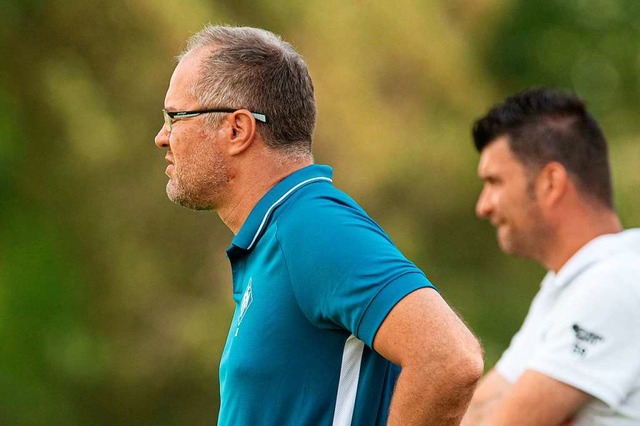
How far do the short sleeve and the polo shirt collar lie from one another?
155 mm

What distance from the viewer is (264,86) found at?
2.60m

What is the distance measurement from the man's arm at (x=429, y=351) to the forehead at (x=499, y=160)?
1.67 m

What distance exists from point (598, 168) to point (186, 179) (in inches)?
62.8

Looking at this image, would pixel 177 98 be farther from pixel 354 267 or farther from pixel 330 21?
pixel 330 21

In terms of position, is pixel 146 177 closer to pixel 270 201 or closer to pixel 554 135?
pixel 554 135

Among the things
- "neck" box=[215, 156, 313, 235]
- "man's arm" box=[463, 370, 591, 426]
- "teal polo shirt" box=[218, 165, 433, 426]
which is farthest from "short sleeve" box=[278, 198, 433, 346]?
"man's arm" box=[463, 370, 591, 426]

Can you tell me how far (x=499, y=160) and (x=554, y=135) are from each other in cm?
20

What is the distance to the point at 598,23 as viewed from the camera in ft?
38.2

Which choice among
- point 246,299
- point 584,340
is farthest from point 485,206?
point 246,299

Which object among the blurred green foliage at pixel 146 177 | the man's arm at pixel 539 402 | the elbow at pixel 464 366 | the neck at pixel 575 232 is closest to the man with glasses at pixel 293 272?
the elbow at pixel 464 366

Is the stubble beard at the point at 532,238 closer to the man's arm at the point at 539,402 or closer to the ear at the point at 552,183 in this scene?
the ear at the point at 552,183

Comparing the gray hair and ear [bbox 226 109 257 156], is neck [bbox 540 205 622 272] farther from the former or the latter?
ear [bbox 226 109 257 156]

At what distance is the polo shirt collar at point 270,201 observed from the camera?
2.47 metres

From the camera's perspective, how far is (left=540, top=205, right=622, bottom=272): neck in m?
3.46
